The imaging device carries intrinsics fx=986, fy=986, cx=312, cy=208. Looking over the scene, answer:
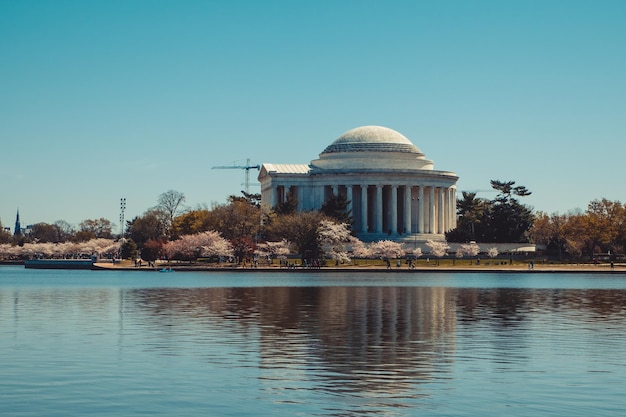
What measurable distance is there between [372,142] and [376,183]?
29.7ft

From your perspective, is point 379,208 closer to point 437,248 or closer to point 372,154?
point 372,154

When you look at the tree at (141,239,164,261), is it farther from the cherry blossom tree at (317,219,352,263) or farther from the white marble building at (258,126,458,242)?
the cherry blossom tree at (317,219,352,263)

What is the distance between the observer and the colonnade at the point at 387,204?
17138cm

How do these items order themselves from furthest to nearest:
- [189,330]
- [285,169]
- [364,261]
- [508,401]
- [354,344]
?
[285,169]
[364,261]
[189,330]
[354,344]
[508,401]

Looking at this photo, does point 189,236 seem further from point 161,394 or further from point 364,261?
point 161,394

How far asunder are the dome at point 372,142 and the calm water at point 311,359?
120714 millimetres

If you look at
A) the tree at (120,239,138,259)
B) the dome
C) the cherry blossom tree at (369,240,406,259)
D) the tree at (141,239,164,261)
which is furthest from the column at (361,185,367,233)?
the tree at (120,239,138,259)

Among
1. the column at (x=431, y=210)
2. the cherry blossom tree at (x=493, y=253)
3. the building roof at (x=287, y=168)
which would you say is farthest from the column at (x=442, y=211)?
the building roof at (x=287, y=168)

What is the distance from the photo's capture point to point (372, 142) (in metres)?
176

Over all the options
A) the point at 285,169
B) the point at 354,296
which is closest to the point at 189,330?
the point at 354,296

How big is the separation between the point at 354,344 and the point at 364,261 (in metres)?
110

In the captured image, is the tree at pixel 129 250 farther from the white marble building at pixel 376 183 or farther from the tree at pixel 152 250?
the white marble building at pixel 376 183

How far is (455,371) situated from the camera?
87.2ft

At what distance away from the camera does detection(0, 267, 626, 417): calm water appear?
2158 centimetres
